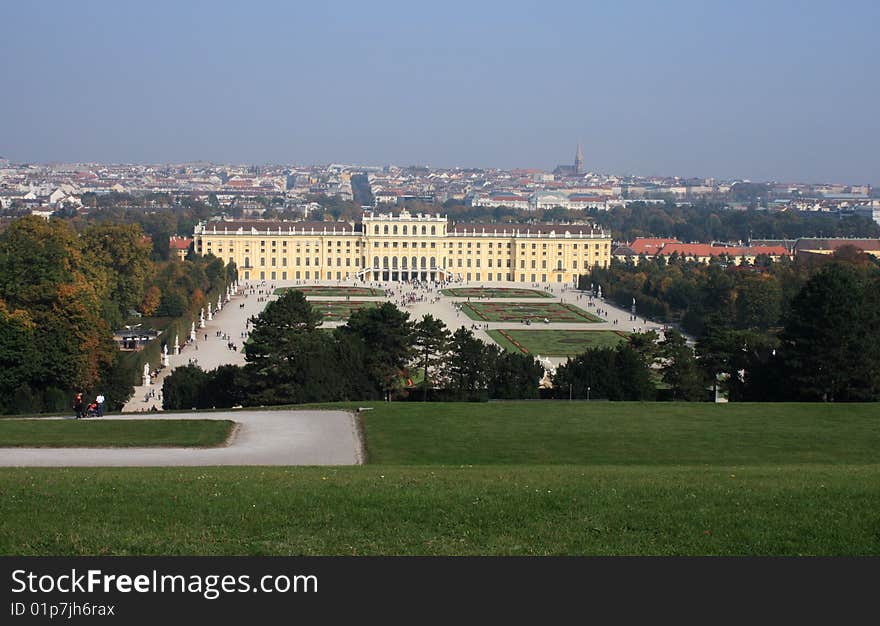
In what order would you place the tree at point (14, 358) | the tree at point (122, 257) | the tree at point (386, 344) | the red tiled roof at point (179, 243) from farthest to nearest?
the red tiled roof at point (179, 243) < the tree at point (122, 257) < the tree at point (386, 344) < the tree at point (14, 358)

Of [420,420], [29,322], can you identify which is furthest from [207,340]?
[420,420]

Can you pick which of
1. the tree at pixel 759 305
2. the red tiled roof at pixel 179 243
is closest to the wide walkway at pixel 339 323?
the tree at pixel 759 305

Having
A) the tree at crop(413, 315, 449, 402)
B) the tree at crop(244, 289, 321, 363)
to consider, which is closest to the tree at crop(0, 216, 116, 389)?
the tree at crop(244, 289, 321, 363)

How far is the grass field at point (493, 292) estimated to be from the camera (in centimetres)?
7368

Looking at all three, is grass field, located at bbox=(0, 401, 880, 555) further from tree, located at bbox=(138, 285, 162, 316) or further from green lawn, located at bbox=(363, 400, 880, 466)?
tree, located at bbox=(138, 285, 162, 316)

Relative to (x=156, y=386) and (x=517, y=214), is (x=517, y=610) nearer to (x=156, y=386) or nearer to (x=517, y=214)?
(x=156, y=386)

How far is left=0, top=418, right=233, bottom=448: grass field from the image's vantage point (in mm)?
16391

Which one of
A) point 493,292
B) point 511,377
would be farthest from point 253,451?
point 493,292

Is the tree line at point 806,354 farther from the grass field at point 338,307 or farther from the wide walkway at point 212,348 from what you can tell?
the grass field at point 338,307

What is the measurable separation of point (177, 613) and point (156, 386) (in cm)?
2925

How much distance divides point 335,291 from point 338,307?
12005 mm

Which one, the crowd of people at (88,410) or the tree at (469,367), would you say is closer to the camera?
the crowd of people at (88,410)

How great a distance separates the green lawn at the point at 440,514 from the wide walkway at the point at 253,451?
10.0ft

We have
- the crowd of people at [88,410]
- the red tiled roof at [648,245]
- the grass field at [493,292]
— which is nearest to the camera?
the crowd of people at [88,410]
